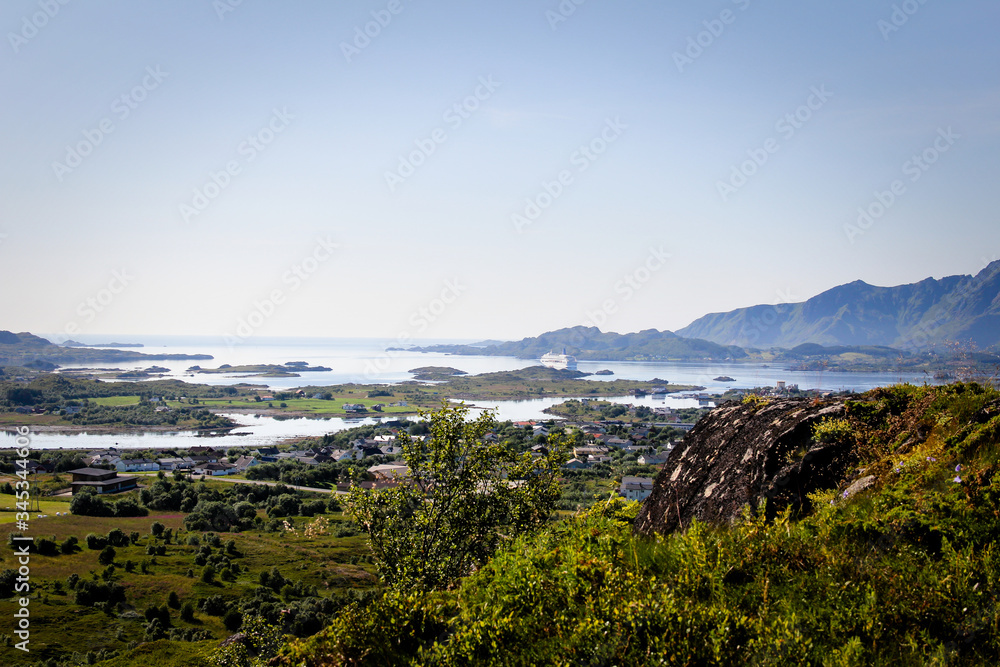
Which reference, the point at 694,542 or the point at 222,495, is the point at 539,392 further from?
the point at 694,542

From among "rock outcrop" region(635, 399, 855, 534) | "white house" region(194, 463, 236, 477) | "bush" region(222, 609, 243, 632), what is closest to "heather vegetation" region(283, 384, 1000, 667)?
"rock outcrop" region(635, 399, 855, 534)

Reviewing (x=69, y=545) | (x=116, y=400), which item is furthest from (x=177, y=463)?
(x=116, y=400)

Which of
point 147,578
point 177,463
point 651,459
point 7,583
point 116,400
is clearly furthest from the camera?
point 116,400

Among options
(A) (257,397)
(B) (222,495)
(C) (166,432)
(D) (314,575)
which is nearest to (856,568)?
(D) (314,575)

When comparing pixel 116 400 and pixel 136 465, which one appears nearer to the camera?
pixel 136 465

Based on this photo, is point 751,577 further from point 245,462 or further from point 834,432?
point 245,462

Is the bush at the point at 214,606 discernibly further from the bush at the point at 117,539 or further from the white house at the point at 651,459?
the white house at the point at 651,459

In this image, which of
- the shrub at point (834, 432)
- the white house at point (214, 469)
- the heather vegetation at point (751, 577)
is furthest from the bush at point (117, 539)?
the shrub at point (834, 432)
